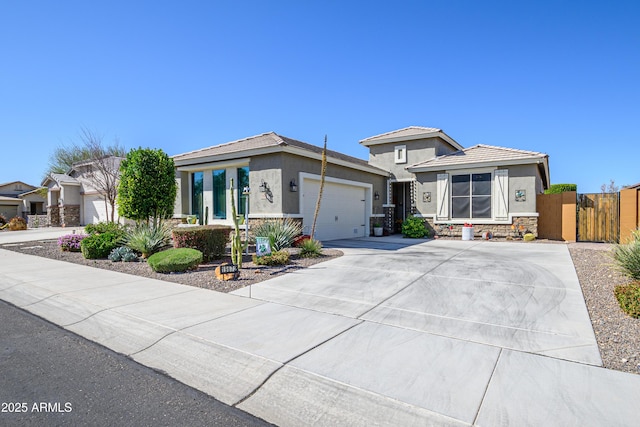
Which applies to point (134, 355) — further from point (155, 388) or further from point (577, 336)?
point (577, 336)

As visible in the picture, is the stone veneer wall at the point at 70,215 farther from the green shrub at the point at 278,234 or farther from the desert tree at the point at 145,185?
the green shrub at the point at 278,234

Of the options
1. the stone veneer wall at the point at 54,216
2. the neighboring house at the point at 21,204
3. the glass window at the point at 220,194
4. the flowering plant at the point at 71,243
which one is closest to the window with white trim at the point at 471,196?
the glass window at the point at 220,194

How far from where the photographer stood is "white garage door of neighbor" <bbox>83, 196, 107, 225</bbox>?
82.2 ft

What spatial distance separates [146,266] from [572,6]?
45.1 feet

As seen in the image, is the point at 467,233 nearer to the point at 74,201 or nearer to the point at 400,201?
the point at 400,201

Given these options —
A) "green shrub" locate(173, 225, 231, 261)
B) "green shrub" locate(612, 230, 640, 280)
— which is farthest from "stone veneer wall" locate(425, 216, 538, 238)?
"green shrub" locate(173, 225, 231, 261)

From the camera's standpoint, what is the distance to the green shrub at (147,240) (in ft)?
31.4

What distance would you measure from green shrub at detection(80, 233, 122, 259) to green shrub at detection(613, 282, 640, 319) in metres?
11.9

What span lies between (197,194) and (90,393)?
40.3 ft

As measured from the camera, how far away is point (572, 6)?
369 inches

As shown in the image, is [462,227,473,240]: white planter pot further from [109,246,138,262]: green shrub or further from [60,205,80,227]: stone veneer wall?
[60,205,80,227]: stone veneer wall

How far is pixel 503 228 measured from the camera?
14.5 m

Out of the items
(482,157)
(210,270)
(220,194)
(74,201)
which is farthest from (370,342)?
(74,201)

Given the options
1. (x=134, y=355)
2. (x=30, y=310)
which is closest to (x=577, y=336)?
(x=134, y=355)
